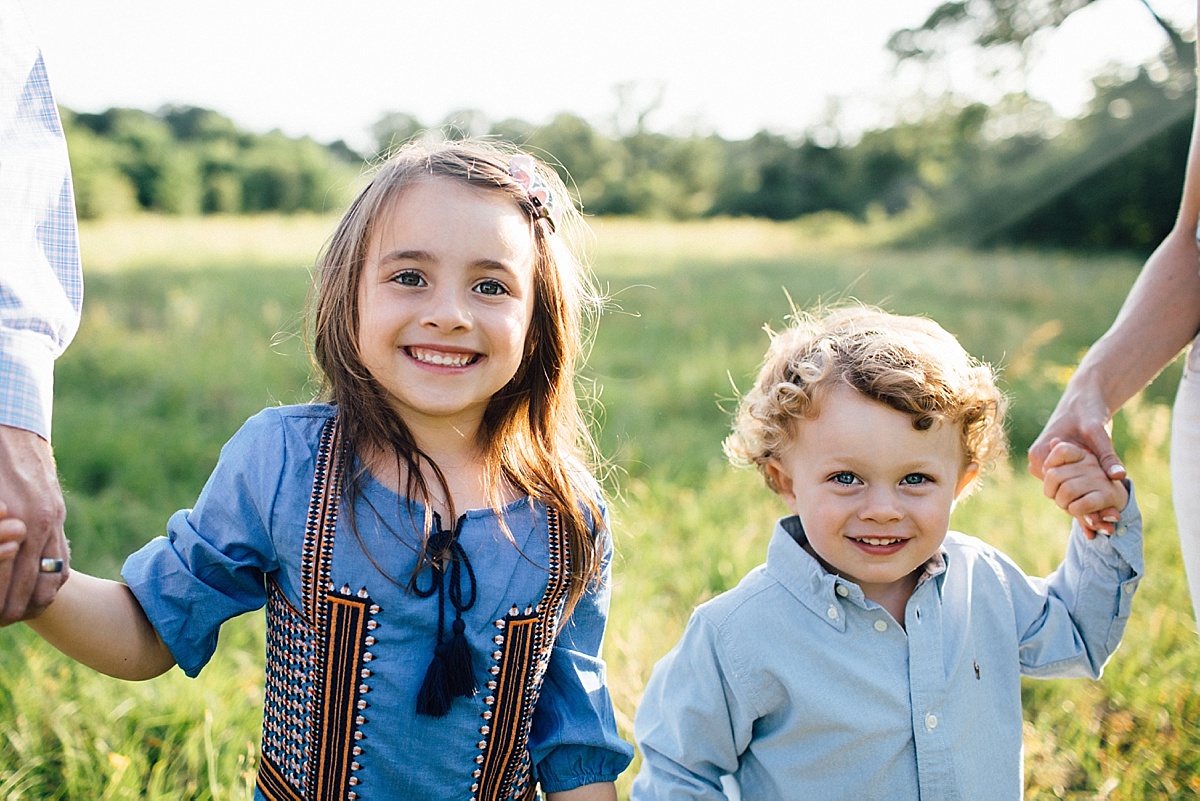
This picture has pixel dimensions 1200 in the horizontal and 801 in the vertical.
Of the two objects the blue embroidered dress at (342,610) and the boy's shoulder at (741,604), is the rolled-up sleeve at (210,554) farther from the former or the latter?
the boy's shoulder at (741,604)

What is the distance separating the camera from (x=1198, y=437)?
6.07 feet

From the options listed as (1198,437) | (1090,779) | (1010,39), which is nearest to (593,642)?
(1198,437)

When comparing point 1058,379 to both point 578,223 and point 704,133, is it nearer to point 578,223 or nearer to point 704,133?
point 578,223

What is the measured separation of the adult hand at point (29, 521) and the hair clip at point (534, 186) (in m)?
0.89

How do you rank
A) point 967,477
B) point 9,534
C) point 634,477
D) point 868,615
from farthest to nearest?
point 634,477 → point 967,477 → point 868,615 → point 9,534

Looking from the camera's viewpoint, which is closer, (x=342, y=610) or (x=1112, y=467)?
(x=342, y=610)

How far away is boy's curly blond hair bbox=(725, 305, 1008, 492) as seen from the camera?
1765 mm

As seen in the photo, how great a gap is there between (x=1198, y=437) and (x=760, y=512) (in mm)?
Result: 2405

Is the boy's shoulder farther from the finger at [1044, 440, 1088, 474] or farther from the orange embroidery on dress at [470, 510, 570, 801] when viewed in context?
the finger at [1044, 440, 1088, 474]

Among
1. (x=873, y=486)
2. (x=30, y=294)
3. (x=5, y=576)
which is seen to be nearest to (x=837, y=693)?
(x=873, y=486)

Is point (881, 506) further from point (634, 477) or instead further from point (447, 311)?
point (634, 477)

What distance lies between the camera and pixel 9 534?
4.28 feet

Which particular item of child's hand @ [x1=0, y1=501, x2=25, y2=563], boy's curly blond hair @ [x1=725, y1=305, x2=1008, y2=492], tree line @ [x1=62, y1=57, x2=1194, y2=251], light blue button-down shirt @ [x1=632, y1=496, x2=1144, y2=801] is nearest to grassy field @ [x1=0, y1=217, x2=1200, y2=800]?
boy's curly blond hair @ [x1=725, y1=305, x2=1008, y2=492]

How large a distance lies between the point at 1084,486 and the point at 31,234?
187 centimetres
